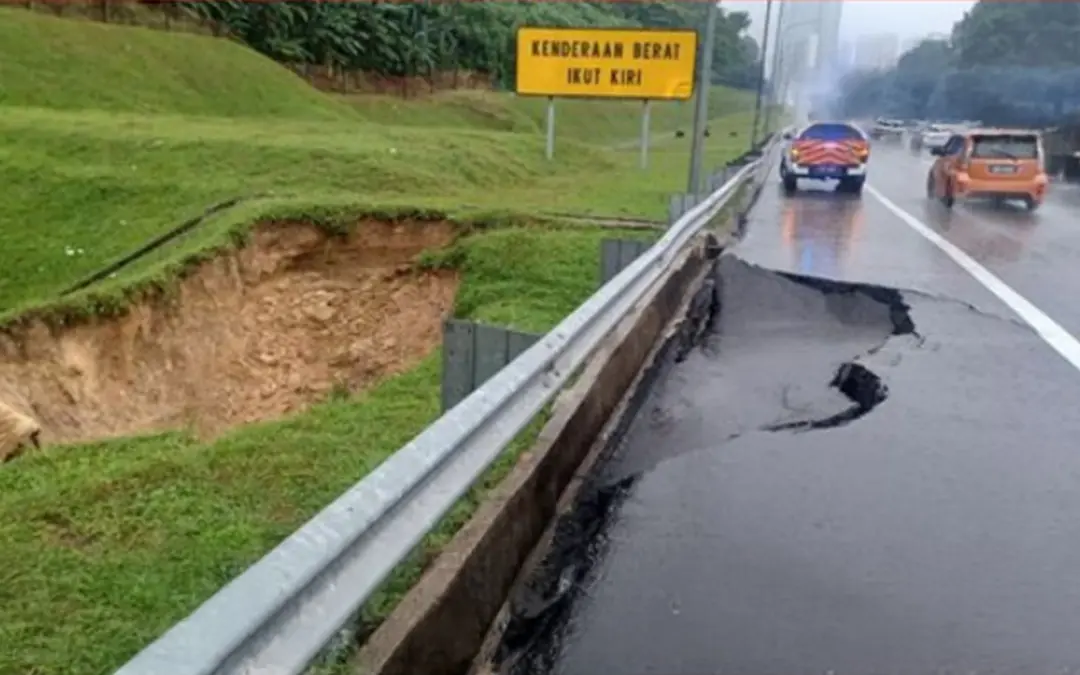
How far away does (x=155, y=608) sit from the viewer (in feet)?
11.7

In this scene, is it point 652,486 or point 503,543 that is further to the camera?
point 652,486

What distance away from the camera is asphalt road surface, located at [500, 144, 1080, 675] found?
353 cm

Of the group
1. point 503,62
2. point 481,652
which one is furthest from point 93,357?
point 503,62

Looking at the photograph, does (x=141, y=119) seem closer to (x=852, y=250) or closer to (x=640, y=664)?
(x=852, y=250)

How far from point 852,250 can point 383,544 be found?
42.2 ft

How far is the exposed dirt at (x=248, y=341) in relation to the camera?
1097 centimetres

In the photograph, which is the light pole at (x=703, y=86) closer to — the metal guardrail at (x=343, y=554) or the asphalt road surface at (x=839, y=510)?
the asphalt road surface at (x=839, y=510)

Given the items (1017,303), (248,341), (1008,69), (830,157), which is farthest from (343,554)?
(1008,69)

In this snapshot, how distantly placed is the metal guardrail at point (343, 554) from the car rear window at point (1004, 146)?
67.9ft

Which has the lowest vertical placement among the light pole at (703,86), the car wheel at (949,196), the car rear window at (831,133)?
the car wheel at (949,196)

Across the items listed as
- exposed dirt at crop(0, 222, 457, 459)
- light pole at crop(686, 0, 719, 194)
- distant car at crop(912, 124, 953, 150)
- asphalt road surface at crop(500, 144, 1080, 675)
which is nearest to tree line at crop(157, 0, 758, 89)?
distant car at crop(912, 124, 953, 150)

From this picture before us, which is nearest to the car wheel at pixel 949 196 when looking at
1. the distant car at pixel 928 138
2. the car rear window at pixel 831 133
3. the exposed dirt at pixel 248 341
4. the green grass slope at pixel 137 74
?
the car rear window at pixel 831 133

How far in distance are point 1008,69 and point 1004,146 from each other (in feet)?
184

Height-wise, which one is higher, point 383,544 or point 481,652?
point 383,544
